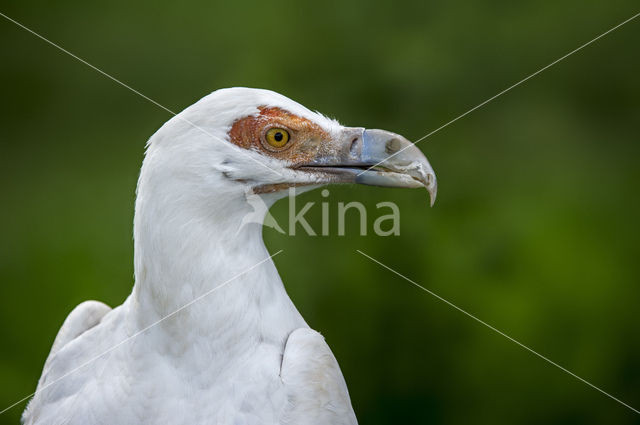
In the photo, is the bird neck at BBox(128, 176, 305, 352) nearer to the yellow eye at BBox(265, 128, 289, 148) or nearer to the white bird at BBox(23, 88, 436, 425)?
the white bird at BBox(23, 88, 436, 425)

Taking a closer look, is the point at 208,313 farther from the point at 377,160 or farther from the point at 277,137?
the point at 377,160

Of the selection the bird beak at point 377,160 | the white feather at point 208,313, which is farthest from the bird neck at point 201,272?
the bird beak at point 377,160

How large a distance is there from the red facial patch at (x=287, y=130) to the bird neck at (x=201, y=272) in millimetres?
137

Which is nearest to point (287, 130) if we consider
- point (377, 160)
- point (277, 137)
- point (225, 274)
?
point (277, 137)

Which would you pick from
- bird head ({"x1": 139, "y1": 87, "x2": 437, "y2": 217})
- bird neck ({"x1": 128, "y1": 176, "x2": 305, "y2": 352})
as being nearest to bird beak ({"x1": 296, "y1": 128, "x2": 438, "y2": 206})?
bird head ({"x1": 139, "y1": 87, "x2": 437, "y2": 217})

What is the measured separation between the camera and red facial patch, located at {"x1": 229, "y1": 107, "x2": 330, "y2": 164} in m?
1.83

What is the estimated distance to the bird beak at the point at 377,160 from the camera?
1.91 m

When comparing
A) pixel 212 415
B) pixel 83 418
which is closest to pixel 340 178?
pixel 212 415

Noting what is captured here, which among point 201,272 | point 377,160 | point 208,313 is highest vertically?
point 377,160

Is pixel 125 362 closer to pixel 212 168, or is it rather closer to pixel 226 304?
pixel 226 304

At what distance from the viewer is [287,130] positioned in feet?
6.15

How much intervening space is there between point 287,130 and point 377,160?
245 millimetres

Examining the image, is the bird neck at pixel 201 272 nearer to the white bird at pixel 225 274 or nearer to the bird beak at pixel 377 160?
the white bird at pixel 225 274

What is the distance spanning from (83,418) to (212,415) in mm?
367
